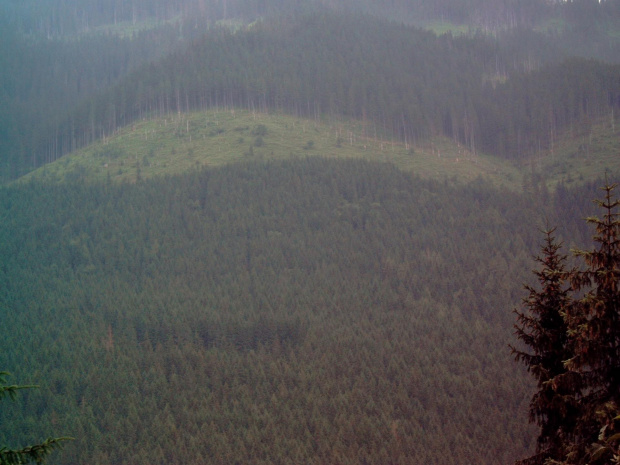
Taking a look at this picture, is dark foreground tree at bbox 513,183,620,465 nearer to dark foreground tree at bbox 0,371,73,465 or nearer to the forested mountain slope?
dark foreground tree at bbox 0,371,73,465

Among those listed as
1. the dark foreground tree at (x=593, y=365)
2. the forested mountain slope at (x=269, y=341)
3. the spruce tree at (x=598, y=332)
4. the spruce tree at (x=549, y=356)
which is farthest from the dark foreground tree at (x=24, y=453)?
the forested mountain slope at (x=269, y=341)

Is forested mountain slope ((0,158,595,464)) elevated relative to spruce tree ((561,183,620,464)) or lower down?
lower down

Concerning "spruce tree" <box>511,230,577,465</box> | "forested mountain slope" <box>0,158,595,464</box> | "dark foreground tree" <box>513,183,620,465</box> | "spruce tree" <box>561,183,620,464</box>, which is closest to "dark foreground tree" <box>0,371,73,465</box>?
"dark foreground tree" <box>513,183,620,465</box>

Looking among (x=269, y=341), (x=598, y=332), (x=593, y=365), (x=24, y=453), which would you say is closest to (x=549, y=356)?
(x=593, y=365)

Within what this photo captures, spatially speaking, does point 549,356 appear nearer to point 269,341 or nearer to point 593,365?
point 593,365

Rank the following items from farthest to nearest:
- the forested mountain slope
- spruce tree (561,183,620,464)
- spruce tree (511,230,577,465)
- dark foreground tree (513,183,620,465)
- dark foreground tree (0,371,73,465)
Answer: the forested mountain slope < spruce tree (511,230,577,465) < spruce tree (561,183,620,464) < dark foreground tree (513,183,620,465) < dark foreground tree (0,371,73,465)

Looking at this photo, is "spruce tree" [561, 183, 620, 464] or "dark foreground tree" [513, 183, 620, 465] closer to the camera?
"dark foreground tree" [513, 183, 620, 465]
